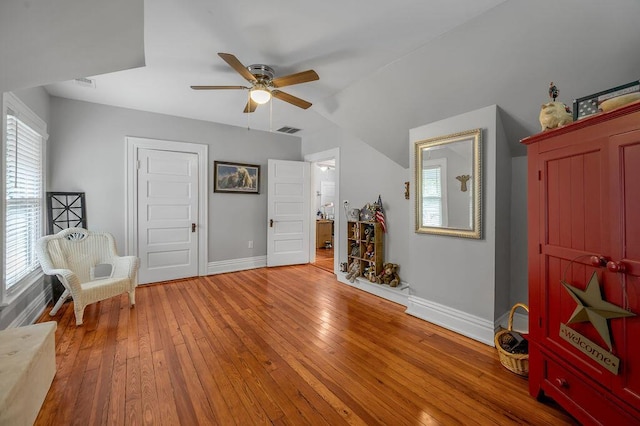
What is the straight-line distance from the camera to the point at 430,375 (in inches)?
72.1

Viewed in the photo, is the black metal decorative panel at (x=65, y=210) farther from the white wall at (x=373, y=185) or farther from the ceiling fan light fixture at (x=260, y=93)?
the white wall at (x=373, y=185)

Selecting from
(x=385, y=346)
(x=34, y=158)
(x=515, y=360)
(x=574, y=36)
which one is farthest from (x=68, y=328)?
(x=574, y=36)

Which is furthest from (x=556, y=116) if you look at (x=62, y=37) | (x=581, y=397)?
(x=62, y=37)

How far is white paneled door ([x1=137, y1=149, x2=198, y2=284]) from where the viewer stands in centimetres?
383

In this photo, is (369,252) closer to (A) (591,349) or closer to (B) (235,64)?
(A) (591,349)

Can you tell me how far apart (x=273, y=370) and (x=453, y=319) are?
1.75m

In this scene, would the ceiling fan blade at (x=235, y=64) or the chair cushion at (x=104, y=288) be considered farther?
the chair cushion at (x=104, y=288)

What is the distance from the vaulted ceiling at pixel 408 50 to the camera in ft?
5.31

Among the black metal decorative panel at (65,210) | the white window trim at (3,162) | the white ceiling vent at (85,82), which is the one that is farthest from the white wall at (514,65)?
the black metal decorative panel at (65,210)

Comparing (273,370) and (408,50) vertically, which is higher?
(408,50)

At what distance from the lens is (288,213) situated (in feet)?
16.3

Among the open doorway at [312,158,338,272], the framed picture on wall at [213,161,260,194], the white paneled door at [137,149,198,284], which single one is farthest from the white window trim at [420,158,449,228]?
the white paneled door at [137,149,198,284]

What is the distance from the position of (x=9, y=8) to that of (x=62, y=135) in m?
2.53

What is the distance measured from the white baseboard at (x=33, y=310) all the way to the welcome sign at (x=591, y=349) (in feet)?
13.1
